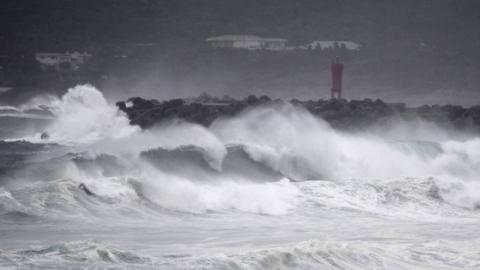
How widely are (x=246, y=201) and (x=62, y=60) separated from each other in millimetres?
52519

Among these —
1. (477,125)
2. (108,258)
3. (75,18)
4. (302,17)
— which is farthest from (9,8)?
(108,258)

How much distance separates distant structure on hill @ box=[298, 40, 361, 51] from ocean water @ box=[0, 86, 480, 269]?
47.4 m

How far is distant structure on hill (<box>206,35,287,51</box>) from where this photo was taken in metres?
72.9

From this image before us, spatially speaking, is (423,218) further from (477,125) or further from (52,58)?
(52,58)

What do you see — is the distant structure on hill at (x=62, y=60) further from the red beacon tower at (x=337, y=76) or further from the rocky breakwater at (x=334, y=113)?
the rocky breakwater at (x=334, y=113)

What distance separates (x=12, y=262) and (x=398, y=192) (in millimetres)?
8505

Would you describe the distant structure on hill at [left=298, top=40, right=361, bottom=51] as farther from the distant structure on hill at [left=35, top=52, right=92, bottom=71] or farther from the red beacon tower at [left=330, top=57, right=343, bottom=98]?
the red beacon tower at [left=330, top=57, right=343, bottom=98]

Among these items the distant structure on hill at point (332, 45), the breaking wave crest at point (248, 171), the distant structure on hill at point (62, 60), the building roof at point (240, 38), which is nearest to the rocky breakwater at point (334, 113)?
the breaking wave crest at point (248, 171)

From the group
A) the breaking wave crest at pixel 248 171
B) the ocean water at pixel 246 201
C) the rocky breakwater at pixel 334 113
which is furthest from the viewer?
the rocky breakwater at pixel 334 113

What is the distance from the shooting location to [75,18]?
8488 cm

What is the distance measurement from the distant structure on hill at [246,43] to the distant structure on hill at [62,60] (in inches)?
394

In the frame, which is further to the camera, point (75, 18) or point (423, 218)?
point (75, 18)

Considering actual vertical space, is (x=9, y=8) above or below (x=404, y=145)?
above

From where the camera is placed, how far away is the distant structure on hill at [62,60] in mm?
62938
